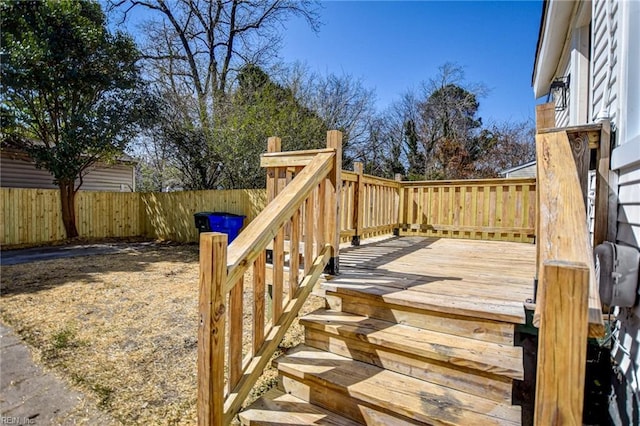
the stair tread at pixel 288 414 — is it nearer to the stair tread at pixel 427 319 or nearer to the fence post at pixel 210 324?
the fence post at pixel 210 324

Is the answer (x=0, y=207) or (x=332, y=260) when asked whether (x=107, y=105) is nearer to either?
(x=0, y=207)

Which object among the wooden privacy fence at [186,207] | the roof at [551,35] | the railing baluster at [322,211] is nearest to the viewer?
the railing baluster at [322,211]

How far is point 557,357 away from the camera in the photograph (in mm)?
862

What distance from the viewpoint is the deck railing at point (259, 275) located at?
1549 millimetres

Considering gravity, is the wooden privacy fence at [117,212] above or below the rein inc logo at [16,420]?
above

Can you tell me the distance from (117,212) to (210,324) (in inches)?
474

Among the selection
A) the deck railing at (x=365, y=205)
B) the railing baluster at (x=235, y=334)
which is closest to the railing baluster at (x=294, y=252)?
the railing baluster at (x=235, y=334)

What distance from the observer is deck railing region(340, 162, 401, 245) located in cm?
431

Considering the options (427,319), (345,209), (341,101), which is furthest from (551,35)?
(341,101)

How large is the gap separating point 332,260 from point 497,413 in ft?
5.13

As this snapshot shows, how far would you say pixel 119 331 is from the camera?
354 centimetres

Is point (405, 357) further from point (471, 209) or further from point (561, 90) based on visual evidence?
point (561, 90)

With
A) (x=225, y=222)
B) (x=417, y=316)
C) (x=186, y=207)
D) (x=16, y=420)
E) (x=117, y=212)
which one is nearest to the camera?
(x=16, y=420)

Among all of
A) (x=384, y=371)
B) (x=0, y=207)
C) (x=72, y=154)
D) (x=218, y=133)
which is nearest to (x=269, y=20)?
(x=218, y=133)
